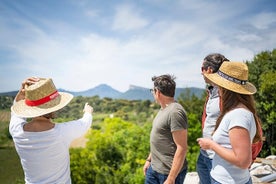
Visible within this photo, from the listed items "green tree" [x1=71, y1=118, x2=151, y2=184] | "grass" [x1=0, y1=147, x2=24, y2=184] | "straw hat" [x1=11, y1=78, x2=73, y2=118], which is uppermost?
"straw hat" [x1=11, y1=78, x2=73, y2=118]

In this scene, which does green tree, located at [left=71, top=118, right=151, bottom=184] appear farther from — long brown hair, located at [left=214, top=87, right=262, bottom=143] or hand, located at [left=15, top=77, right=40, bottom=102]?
long brown hair, located at [left=214, top=87, right=262, bottom=143]

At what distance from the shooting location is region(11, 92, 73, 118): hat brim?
1735 millimetres

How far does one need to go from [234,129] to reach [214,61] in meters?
1.08

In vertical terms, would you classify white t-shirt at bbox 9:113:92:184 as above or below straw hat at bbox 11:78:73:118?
below

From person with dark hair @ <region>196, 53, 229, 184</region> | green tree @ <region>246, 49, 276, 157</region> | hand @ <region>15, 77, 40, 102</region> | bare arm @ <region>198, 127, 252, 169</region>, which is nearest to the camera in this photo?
bare arm @ <region>198, 127, 252, 169</region>

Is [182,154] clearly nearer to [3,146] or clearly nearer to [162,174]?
[162,174]

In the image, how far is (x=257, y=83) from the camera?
1469cm

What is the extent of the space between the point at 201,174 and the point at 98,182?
622 inches

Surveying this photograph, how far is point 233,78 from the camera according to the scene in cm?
184

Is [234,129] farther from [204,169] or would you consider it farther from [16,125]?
[16,125]

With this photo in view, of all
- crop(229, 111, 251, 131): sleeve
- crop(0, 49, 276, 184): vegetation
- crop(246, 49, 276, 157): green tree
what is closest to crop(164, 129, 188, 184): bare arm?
crop(229, 111, 251, 131): sleeve

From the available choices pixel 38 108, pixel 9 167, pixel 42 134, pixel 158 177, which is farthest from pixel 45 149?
pixel 9 167

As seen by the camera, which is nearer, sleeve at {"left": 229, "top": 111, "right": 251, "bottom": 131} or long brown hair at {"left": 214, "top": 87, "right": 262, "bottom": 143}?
sleeve at {"left": 229, "top": 111, "right": 251, "bottom": 131}

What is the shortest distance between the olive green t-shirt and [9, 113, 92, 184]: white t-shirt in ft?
2.63
